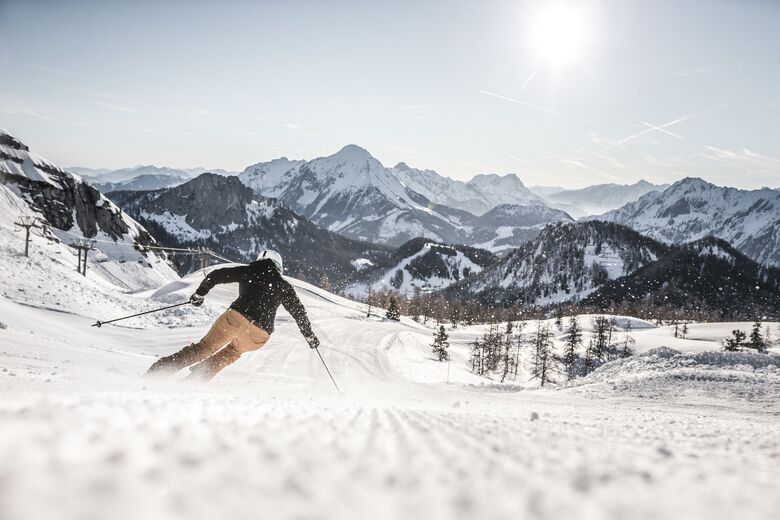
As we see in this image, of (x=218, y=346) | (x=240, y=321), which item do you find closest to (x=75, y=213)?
(x=218, y=346)

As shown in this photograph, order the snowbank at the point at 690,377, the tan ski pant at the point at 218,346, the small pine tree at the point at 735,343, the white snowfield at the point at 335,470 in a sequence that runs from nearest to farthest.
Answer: the white snowfield at the point at 335,470 → the tan ski pant at the point at 218,346 → the snowbank at the point at 690,377 → the small pine tree at the point at 735,343

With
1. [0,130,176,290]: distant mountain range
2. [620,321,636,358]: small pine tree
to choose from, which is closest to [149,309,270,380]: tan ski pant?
[0,130,176,290]: distant mountain range

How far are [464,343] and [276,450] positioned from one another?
78.2m

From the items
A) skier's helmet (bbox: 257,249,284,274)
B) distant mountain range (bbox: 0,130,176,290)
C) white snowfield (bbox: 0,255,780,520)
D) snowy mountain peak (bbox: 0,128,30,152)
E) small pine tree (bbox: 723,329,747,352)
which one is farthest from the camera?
snowy mountain peak (bbox: 0,128,30,152)

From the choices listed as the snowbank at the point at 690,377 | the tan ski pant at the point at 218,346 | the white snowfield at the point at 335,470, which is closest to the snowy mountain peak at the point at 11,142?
the tan ski pant at the point at 218,346

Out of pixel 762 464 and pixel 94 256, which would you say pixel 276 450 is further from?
pixel 94 256

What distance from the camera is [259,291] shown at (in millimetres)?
6199

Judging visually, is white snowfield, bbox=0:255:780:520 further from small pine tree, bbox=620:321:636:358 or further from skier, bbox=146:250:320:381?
small pine tree, bbox=620:321:636:358

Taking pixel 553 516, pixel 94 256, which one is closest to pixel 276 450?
pixel 553 516

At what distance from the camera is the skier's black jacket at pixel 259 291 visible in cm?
616

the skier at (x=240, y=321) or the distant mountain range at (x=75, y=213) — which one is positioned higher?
the distant mountain range at (x=75, y=213)

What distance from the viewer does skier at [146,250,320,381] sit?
6.15m

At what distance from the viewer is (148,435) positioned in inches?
51.8

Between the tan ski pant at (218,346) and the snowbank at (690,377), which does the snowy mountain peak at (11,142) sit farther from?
the snowbank at (690,377)
